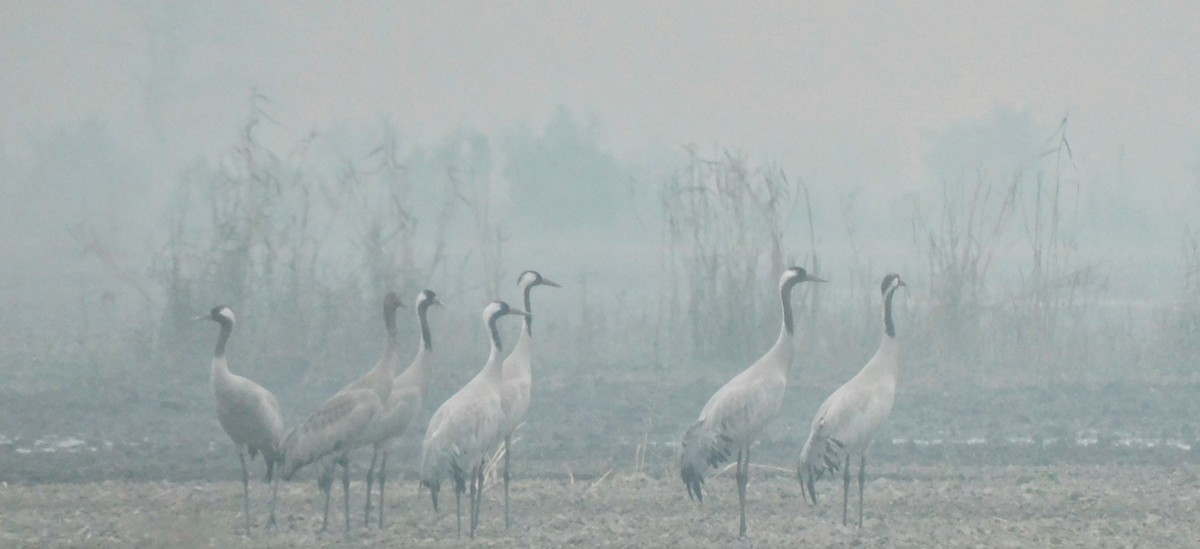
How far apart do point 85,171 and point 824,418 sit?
1670 centimetres

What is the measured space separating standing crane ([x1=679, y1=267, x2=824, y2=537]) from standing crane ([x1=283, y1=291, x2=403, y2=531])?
149 centimetres

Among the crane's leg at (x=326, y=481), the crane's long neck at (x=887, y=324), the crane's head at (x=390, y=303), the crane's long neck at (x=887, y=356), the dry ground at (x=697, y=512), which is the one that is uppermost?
the crane's head at (x=390, y=303)

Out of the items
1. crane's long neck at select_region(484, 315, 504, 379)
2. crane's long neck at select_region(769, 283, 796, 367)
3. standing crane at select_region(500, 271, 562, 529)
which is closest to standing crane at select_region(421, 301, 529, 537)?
crane's long neck at select_region(484, 315, 504, 379)

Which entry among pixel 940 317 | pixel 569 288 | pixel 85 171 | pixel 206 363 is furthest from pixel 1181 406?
pixel 85 171

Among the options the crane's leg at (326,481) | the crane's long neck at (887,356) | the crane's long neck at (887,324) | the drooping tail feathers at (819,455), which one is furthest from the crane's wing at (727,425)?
the crane's leg at (326,481)

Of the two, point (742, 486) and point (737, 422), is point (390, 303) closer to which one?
point (737, 422)

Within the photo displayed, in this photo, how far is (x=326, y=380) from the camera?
12.4 meters

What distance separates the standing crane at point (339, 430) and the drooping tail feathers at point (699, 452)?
1.48m

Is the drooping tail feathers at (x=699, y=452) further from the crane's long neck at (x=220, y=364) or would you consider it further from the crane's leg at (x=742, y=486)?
the crane's long neck at (x=220, y=364)

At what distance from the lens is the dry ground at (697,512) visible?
724cm

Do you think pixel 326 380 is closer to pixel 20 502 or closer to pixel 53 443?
pixel 53 443

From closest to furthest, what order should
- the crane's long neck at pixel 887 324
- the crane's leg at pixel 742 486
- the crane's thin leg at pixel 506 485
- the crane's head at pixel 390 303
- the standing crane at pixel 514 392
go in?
the crane's leg at pixel 742 486
the crane's thin leg at pixel 506 485
the standing crane at pixel 514 392
the crane's long neck at pixel 887 324
the crane's head at pixel 390 303

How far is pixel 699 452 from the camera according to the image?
7.39 m

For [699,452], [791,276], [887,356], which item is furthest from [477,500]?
[887,356]
